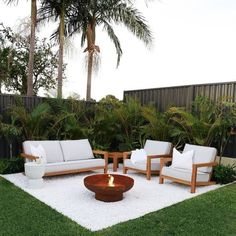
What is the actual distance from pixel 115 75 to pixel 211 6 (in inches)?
184

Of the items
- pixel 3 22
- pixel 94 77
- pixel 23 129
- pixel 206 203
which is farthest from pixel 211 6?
pixel 3 22

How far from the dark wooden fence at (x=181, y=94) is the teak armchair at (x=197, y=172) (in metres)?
1.51

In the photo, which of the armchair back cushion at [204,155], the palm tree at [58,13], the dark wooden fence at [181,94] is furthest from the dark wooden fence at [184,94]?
the palm tree at [58,13]

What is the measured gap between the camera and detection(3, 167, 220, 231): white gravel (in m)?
3.56

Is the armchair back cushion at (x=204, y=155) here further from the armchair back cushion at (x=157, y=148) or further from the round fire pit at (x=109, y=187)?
the round fire pit at (x=109, y=187)

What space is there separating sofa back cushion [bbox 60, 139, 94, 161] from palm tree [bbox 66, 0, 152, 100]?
351cm

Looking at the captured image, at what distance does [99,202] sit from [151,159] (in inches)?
89.2

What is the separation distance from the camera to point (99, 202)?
4.16m

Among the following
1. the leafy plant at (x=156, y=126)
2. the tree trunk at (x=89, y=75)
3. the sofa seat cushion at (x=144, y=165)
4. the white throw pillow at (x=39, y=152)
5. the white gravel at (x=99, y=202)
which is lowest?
the white gravel at (x=99, y=202)

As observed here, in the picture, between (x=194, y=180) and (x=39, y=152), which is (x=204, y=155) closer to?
(x=194, y=180)

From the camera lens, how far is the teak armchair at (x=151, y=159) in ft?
19.1

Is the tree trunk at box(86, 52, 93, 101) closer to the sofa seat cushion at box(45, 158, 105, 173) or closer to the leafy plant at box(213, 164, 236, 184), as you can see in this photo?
the sofa seat cushion at box(45, 158, 105, 173)

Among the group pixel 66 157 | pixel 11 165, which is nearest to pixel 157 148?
pixel 66 157

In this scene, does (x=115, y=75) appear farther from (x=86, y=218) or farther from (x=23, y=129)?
(x=86, y=218)
